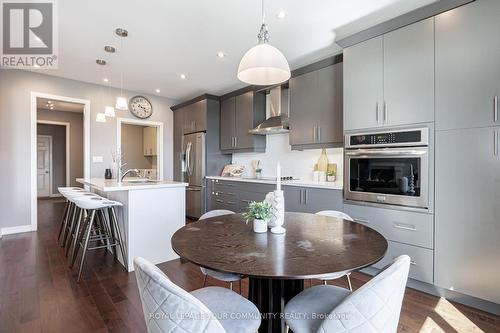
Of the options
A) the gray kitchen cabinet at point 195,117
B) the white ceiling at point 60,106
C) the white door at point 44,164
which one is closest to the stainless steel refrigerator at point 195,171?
the gray kitchen cabinet at point 195,117

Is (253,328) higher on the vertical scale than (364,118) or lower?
lower

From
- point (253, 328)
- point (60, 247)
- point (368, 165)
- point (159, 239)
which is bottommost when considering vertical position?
point (60, 247)

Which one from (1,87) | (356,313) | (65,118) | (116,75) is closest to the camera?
(356,313)

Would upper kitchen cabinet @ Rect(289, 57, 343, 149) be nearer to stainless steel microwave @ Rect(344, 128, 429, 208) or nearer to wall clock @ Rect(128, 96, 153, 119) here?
stainless steel microwave @ Rect(344, 128, 429, 208)

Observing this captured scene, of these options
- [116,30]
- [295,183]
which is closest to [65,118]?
[116,30]

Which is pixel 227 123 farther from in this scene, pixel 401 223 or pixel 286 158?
pixel 401 223

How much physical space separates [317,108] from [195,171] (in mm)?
2669

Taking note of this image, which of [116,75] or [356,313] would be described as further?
[116,75]

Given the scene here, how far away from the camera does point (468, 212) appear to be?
190 cm

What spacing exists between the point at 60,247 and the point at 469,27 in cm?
499

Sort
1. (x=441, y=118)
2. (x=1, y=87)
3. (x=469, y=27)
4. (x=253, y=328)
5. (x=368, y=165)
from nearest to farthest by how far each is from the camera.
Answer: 1. (x=253, y=328)
2. (x=469, y=27)
3. (x=441, y=118)
4. (x=368, y=165)
5. (x=1, y=87)

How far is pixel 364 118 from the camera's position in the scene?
2.46 metres

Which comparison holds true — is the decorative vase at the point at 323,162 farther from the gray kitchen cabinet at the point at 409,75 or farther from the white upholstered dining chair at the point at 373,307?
the white upholstered dining chair at the point at 373,307

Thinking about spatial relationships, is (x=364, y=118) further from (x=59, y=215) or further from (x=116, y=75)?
(x=59, y=215)
